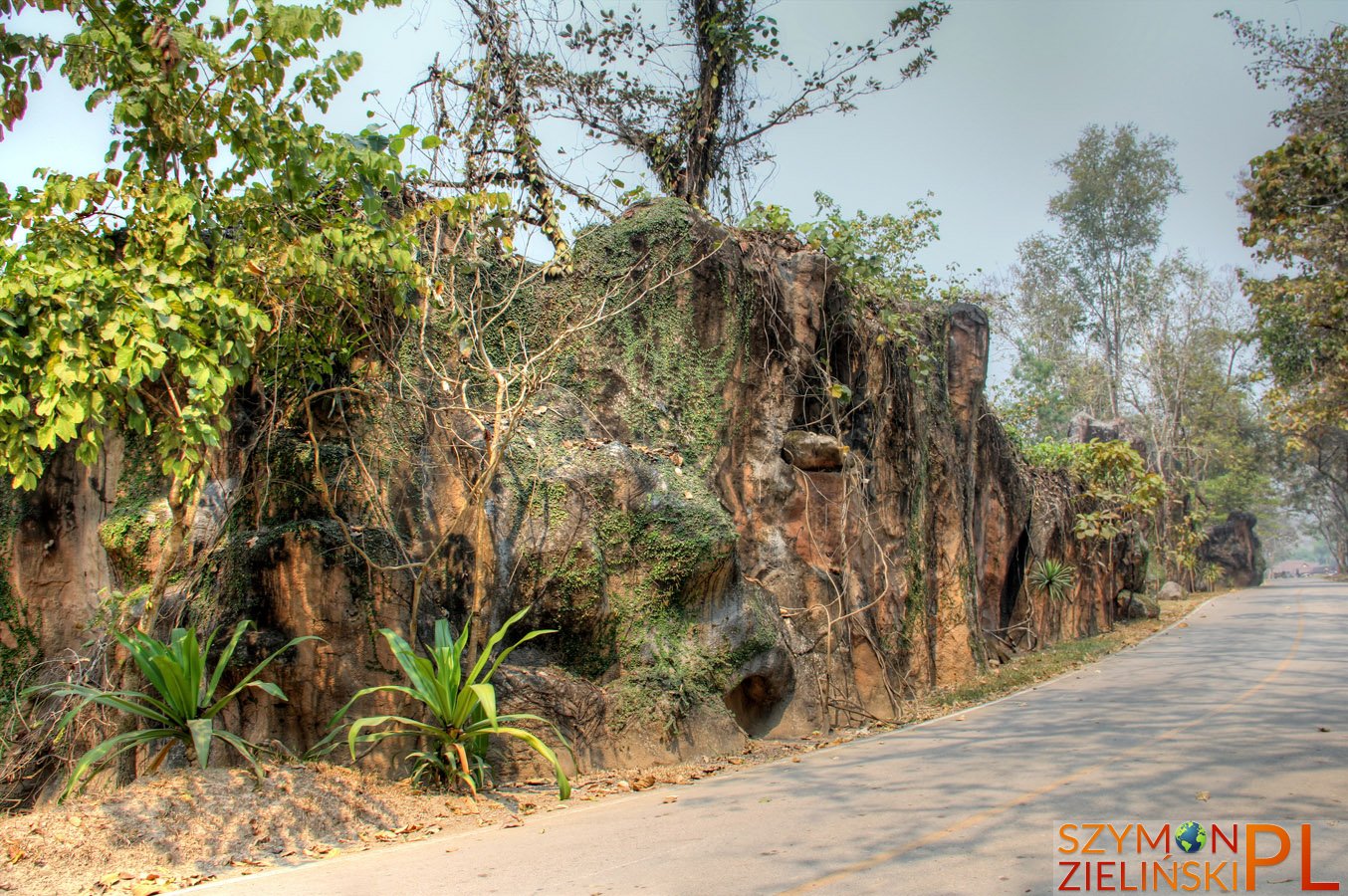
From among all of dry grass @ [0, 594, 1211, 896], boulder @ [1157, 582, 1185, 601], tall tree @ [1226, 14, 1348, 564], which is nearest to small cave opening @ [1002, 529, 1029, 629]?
tall tree @ [1226, 14, 1348, 564]

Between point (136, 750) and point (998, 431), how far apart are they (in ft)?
54.0

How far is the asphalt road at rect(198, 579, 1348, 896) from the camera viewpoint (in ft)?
14.8

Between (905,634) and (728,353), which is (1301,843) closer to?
(728,353)

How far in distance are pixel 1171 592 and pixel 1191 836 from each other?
36868 millimetres

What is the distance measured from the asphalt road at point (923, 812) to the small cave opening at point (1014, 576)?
12.7 m

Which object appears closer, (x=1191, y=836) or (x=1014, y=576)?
(x=1191, y=836)

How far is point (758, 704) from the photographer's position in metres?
10.1

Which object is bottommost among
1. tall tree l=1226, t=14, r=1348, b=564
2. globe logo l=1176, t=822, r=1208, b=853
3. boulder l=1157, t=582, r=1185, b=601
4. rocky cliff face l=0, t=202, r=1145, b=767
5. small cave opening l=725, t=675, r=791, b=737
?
boulder l=1157, t=582, r=1185, b=601

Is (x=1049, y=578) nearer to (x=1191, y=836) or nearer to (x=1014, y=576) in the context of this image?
(x=1014, y=576)

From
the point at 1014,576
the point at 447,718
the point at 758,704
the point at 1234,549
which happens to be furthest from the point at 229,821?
the point at 1234,549

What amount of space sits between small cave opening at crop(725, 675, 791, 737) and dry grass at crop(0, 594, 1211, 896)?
190 centimetres

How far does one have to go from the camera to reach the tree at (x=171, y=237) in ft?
20.9

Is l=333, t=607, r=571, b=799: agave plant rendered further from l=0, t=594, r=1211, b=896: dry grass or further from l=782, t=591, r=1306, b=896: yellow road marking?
l=782, t=591, r=1306, b=896: yellow road marking

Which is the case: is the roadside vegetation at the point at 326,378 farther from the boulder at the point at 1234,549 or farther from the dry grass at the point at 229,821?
the boulder at the point at 1234,549
